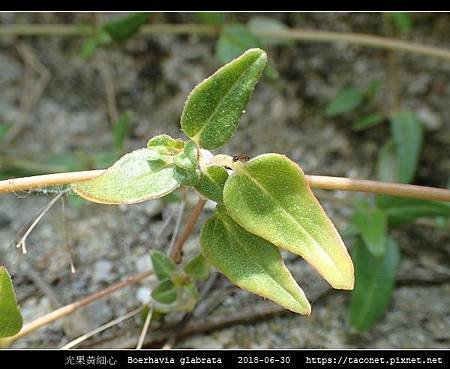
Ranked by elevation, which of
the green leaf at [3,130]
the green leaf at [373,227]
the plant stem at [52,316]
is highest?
the green leaf at [3,130]

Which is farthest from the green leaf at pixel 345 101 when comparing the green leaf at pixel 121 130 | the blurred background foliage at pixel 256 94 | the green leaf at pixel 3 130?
the green leaf at pixel 3 130

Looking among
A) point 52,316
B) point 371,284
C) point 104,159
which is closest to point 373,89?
point 371,284

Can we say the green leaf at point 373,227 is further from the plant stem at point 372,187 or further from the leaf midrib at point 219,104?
the leaf midrib at point 219,104

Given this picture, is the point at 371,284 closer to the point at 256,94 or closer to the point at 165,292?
the point at 165,292

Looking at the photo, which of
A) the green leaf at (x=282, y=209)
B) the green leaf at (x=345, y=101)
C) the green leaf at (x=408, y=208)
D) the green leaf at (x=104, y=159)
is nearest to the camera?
the green leaf at (x=282, y=209)
